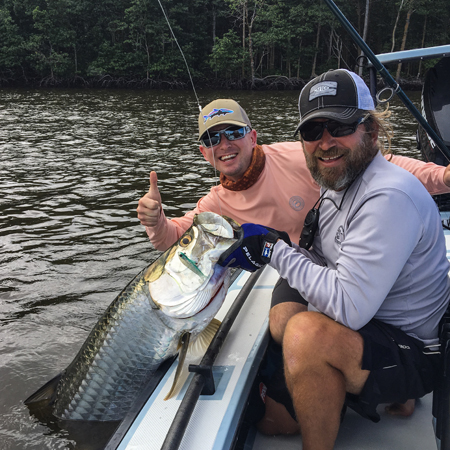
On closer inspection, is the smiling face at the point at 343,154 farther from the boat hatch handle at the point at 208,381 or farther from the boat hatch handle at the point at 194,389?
the boat hatch handle at the point at 208,381

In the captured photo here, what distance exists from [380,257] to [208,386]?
943 mm

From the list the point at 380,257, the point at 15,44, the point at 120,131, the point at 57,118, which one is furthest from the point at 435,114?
the point at 15,44

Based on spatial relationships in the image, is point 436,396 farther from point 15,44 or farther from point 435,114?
point 15,44

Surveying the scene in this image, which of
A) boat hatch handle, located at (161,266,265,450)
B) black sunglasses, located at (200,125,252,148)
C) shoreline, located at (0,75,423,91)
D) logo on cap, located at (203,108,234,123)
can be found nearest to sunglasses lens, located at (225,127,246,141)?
black sunglasses, located at (200,125,252,148)

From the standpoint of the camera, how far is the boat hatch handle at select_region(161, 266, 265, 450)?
5.42 ft

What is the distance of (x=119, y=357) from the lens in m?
2.44

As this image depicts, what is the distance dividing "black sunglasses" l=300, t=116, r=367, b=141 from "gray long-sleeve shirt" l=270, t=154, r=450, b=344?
18 centimetres

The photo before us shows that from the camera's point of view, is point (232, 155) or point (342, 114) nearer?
point (342, 114)

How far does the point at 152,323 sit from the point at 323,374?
922mm

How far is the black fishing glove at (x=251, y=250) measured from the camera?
6.75ft

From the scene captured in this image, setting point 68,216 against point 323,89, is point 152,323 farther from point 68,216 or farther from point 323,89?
point 68,216

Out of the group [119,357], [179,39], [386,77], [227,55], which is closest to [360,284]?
[119,357]

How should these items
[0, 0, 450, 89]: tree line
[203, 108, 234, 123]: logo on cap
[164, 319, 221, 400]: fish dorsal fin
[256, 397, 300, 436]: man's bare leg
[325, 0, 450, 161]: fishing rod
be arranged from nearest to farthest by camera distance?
[164, 319, 221, 400]: fish dorsal fin, [256, 397, 300, 436]: man's bare leg, [203, 108, 234, 123]: logo on cap, [325, 0, 450, 161]: fishing rod, [0, 0, 450, 89]: tree line

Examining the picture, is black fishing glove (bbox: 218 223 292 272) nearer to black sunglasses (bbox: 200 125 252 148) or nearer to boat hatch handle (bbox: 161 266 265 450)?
boat hatch handle (bbox: 161 266 265 450)
